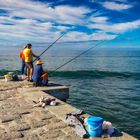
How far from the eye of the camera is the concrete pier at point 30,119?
7539mm

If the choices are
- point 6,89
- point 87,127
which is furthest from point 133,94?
point 87,127

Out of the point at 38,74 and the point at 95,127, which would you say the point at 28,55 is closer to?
the point at 38,74

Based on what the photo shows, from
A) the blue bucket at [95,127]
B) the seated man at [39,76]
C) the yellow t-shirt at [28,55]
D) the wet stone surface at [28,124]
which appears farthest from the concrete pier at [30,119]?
the yellow t-shirt at [28,55]

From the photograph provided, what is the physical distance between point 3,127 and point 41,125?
45.9 inches

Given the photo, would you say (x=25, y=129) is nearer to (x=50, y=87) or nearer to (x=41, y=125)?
(x=41, y=125)

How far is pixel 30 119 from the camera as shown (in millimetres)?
9039

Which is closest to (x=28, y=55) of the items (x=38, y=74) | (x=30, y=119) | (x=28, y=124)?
(x=38, y=74)

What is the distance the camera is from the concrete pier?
7539 millimetres

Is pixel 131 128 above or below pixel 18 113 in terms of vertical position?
below

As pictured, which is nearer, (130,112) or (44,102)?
(44,102)

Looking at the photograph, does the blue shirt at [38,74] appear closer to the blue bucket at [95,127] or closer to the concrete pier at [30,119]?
the concrete pier at [30,119]

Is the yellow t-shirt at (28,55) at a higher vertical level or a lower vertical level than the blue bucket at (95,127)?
higher

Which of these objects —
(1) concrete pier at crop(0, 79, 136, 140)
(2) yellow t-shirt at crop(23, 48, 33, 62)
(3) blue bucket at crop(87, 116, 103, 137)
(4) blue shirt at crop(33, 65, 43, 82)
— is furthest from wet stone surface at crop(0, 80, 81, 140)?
(2) yellow t-shirt at crop(23, 48, 33, 62)

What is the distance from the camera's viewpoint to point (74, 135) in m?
7.54
